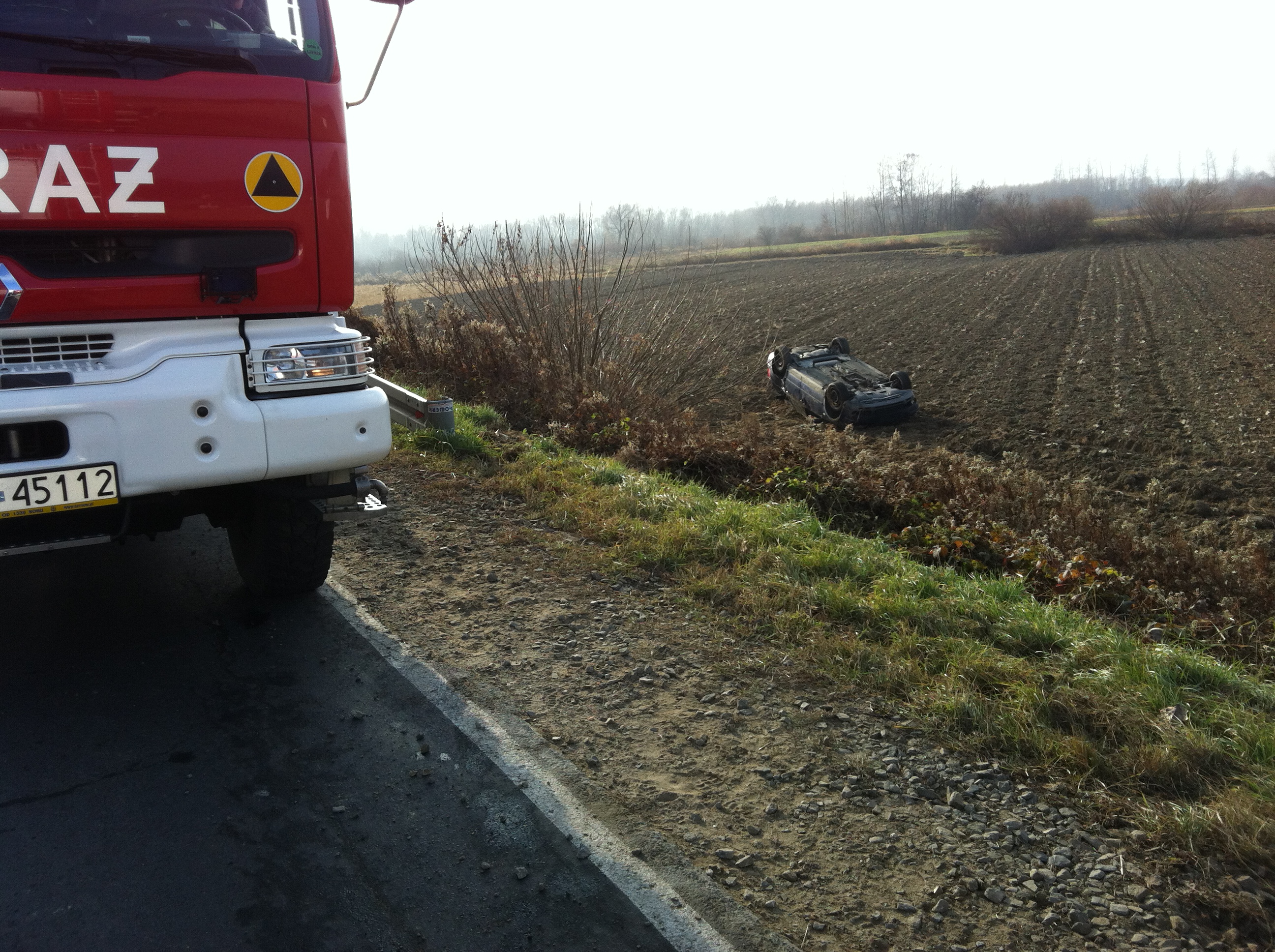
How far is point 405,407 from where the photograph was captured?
→ 847 centimetres

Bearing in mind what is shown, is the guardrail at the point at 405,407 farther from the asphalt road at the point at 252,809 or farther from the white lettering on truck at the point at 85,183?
the white lettering on truck at the point at 85,183

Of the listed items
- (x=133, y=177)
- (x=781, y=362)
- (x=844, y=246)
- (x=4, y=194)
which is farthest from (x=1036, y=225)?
(x=4, y=194)

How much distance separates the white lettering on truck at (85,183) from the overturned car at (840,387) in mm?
12676

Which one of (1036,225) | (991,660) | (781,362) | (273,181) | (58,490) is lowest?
(991,660)

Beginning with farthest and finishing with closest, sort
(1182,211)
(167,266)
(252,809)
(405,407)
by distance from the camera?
(1182,211), (405,407), (167,266), (252,809)

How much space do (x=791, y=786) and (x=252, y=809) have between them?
1.86 m

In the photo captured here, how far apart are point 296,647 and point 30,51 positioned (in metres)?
2.60

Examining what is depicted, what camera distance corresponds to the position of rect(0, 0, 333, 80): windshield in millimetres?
3174

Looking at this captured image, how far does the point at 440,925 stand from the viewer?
2508 mm

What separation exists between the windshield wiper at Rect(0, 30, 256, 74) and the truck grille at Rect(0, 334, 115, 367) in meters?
1.03

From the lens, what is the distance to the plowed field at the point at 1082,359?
1280 cm

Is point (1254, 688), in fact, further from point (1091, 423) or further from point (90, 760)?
point (1091, 423)

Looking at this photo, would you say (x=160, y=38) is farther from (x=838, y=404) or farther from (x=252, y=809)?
(x=838, y=404)

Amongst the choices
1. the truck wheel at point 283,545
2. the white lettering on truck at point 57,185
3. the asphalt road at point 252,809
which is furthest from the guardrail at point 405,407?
the white lettering on truck at point 57,185
